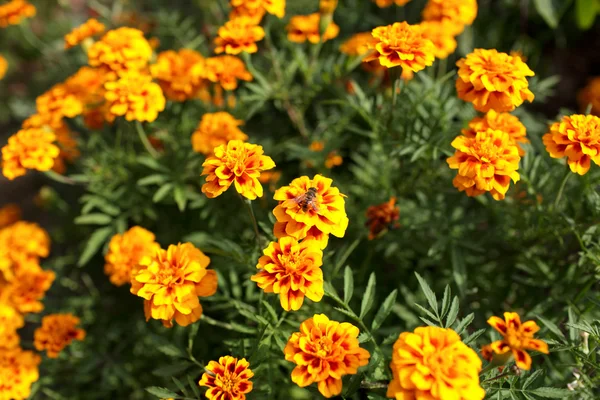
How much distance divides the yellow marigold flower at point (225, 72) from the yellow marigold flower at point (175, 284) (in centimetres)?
100

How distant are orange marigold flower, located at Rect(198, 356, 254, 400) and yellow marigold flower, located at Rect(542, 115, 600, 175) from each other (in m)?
1.26

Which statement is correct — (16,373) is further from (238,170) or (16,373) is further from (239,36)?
(239,36)

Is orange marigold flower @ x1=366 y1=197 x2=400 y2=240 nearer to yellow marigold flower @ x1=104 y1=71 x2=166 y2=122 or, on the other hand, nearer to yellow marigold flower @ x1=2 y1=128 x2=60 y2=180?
yellow marigold flower @ x1=104 y1=71 x2=166 y2=122

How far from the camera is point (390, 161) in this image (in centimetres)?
256

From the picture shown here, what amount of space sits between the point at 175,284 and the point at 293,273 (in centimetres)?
42

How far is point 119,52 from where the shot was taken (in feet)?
7.84

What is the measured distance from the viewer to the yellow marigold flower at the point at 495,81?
5.82 ft

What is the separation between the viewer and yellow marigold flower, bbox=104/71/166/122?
2.27 meters

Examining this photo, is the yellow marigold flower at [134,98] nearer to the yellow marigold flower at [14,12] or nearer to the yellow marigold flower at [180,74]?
the yellow marigold flower at [180,74]

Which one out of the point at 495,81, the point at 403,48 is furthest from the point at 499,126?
the point at 403,48

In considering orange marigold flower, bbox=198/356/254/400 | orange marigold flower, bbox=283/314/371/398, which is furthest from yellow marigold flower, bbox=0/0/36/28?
orange marigold flower, bbox=283/314/371/398

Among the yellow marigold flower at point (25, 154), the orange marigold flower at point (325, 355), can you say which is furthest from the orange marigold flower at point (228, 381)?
the yellow marigold flower at point (25, 154)

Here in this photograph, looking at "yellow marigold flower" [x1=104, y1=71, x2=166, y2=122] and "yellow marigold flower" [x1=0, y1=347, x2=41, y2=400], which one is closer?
"yellow marigold flower" [x1=0, y1=347, x2=41, y2=400]

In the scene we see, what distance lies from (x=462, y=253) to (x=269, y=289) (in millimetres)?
1194
